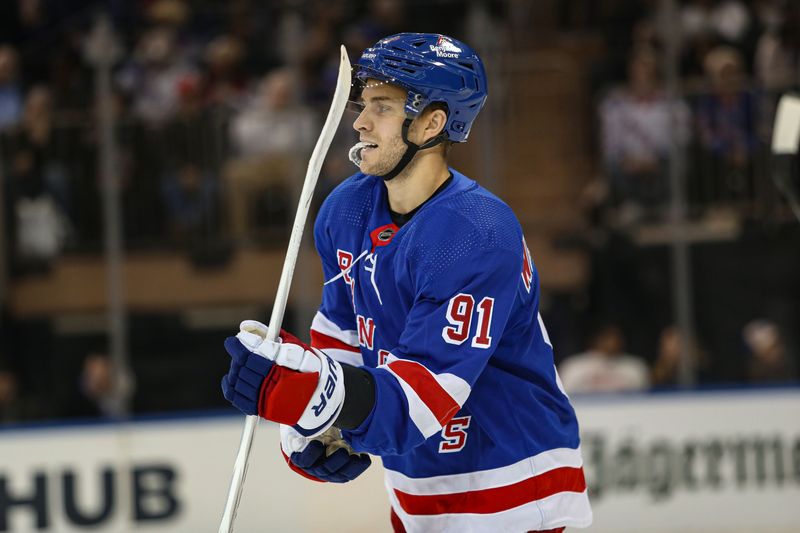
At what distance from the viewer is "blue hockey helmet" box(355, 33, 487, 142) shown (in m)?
2.61

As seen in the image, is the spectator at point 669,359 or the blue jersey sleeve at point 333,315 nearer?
the blue jersey sleeve at point 333,315

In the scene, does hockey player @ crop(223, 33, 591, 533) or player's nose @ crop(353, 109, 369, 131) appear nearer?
hockey player @ crop(223, 33, 591, 533)

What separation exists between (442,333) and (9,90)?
199 inches

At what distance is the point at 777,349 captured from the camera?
647cm

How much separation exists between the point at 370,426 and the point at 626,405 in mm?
3884

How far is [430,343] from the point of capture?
248 cm

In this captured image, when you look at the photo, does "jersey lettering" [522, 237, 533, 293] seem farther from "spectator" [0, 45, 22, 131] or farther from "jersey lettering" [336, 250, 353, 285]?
"spectator" [0, 45, 22, 131]

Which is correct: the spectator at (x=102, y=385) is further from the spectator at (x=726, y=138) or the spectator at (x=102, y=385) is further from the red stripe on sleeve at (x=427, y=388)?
the red stripe on sleeve at (x=427, y=388)

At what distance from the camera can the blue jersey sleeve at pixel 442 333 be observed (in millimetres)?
2430

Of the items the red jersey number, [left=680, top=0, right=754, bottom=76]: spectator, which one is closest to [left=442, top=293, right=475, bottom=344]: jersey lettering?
the red jersey number

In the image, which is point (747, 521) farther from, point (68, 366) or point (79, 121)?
point (79, 121)

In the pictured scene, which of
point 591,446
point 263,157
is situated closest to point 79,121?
point 263,157

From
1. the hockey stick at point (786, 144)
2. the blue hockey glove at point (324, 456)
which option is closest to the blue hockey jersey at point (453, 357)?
the blue hockey glove at point (324, 456)

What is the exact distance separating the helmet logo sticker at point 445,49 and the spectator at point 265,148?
12.2ft
